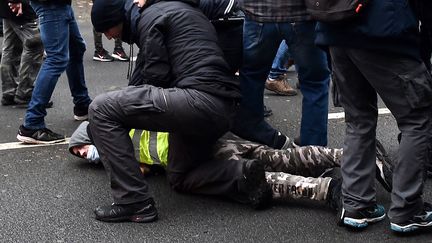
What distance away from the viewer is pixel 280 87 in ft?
21.4

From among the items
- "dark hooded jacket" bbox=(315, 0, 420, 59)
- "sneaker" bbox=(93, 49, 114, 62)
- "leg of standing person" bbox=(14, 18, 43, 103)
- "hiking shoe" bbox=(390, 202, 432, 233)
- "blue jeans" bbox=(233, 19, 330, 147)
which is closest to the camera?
"dark hooded jacket" bbox=(315, 0, 420, 59)

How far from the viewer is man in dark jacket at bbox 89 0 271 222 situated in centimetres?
364

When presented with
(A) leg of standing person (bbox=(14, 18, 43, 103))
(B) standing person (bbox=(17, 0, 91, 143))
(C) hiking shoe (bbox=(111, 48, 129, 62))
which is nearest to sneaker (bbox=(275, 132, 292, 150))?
(B) standing person (bbox=(17, 0, 91, 143))

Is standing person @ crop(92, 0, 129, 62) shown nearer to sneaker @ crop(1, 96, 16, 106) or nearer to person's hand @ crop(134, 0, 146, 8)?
sneaker @ crop(1, 96, 16, 106)

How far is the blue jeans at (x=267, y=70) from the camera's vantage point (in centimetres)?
420

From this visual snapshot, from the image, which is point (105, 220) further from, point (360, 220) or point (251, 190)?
point (360, 220)

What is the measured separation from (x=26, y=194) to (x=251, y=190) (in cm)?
132

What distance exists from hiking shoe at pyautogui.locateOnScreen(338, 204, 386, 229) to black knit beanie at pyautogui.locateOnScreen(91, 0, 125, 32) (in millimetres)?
1534

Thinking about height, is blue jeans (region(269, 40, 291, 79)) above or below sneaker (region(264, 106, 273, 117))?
above

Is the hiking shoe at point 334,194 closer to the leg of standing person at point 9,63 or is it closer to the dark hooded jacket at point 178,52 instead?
the dark hooded jacket at point 178,52

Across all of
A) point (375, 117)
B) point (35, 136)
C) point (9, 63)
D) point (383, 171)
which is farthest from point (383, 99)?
point (9, 63)

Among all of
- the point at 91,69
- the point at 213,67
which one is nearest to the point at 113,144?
the point at 213,67

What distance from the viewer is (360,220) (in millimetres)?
3527

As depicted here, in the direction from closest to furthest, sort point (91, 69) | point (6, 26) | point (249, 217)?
point (249, 217)
point (6, 26)
point (91, 69)
